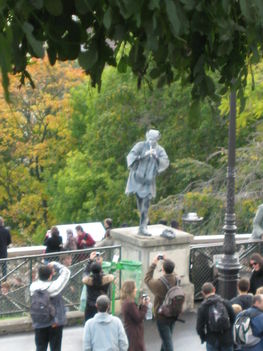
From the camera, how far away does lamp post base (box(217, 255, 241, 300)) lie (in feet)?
43.3

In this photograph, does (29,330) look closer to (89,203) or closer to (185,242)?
(185,242)

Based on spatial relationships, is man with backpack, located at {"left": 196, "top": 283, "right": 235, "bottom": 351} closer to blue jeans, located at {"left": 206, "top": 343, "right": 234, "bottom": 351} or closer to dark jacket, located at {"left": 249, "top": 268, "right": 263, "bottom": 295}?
blue jeans, located at {"left": 206, "top": 343, "right": 234, "bottom": 351}

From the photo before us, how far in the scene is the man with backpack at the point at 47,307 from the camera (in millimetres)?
9375

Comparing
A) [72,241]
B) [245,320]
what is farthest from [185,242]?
[245,320]

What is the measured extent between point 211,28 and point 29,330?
805 centimetres

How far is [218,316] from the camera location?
8.82 m

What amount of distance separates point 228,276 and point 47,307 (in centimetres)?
460

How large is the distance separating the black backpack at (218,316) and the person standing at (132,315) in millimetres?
807

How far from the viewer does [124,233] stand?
1363 centimetres

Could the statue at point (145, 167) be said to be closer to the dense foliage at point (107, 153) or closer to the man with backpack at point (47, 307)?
the man with backpack at point (47, 307)

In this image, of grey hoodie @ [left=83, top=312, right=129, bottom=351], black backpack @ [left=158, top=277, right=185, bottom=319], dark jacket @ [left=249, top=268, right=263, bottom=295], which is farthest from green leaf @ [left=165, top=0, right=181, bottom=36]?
dark jacket @ [left=249, top=268, right=263, bottom=295]

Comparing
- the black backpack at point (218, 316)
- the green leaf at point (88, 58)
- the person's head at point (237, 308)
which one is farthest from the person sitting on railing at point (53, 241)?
the green leaf at point (88, 58)

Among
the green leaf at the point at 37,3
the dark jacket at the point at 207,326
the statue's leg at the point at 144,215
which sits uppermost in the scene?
the green leaf at the point at 37,3

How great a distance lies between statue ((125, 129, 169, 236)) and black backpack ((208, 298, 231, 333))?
14.6ft
